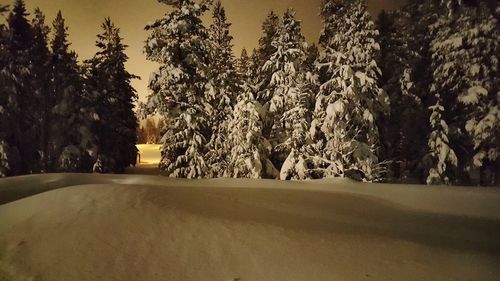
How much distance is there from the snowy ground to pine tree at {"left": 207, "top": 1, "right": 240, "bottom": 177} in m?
15.5

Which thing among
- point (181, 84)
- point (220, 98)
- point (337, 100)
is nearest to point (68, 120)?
point (220, 98)

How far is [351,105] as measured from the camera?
65.9 feet

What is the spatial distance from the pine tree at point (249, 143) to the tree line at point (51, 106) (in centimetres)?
1683

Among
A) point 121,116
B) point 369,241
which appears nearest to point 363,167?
point 369,241

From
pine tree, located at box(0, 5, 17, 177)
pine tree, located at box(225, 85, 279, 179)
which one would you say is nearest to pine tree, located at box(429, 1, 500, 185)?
pine tree, located at box(225, 85, 279, 179)

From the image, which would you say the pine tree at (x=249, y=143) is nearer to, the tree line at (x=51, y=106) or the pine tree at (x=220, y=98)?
the pine tree at (x=220, y=98)

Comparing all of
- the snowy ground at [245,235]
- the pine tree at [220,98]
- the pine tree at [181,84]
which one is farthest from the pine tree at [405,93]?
the snowy ground at [245,235]

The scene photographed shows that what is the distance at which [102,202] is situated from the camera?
740 centimetres

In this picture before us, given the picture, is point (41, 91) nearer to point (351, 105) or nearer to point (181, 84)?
point (181, 84)

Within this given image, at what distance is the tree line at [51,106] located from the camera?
98.3 feet

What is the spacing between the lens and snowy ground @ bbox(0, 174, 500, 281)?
4.85 metres

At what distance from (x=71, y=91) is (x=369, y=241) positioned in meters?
33.4

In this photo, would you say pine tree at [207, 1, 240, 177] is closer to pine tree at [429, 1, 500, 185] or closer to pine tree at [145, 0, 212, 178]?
pine tree at [145, 0, 212, 178]

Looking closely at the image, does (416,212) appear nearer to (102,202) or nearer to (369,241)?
(369,241)
